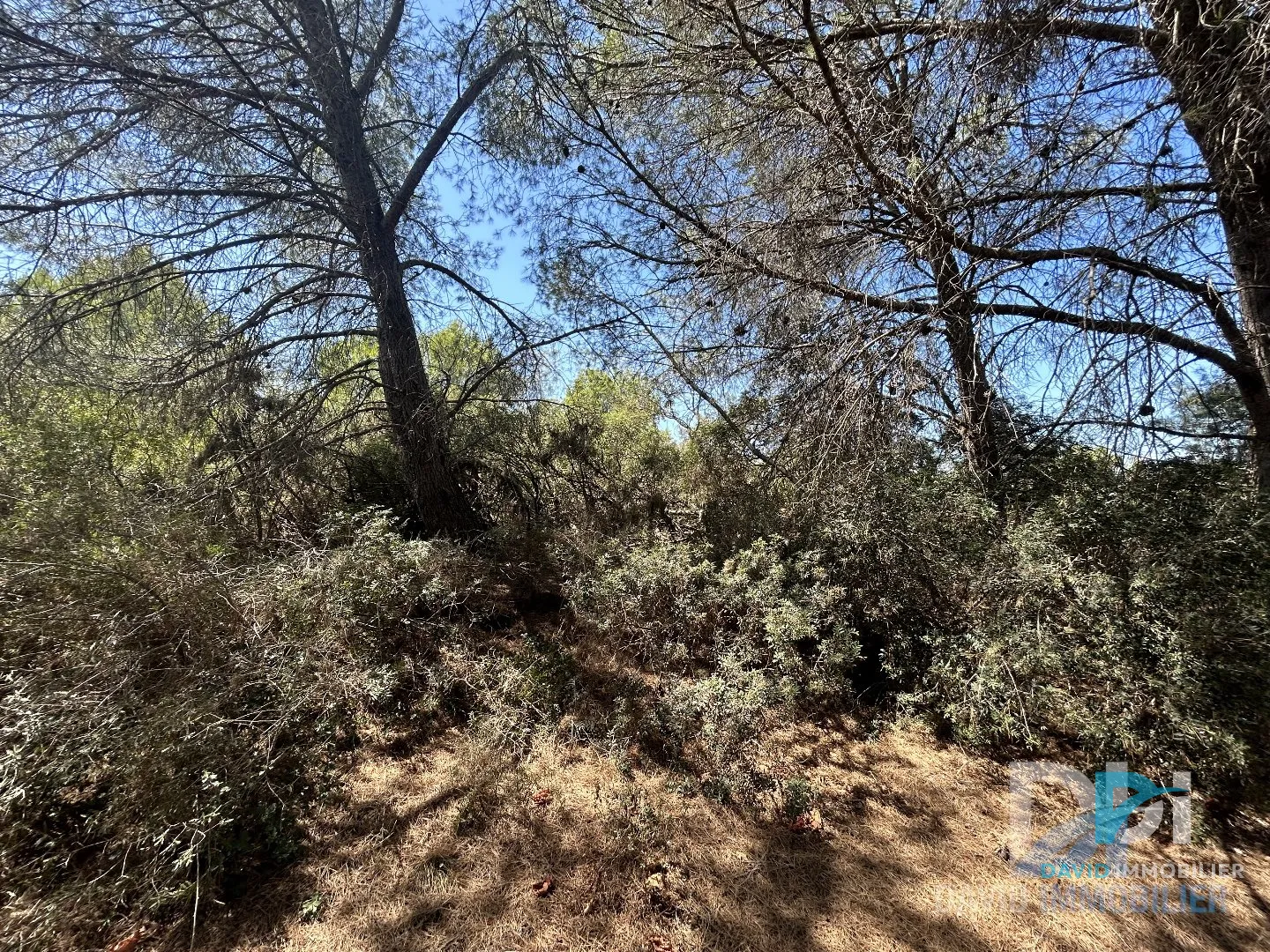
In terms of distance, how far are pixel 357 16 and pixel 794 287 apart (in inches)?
210

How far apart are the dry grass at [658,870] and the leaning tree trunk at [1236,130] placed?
2.52 m

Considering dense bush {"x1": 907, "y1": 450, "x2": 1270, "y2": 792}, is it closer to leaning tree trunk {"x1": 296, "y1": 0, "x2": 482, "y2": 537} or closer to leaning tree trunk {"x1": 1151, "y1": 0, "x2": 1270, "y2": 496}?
leaning tree trunk {"x1": 1151, "y1": 0, "x2": 1270, "y2": 496}

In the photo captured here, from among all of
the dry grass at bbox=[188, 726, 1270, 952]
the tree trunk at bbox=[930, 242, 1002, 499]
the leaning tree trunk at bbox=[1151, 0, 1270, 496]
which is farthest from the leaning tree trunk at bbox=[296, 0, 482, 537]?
the leaning tree trunk at bbox=[1151, 0, 1270, 496]

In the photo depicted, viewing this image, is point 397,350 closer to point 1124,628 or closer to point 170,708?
point 170,708

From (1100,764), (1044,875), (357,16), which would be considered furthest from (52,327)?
(1100,764)

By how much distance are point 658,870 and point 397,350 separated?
17.0 ft

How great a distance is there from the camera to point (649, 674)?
410 centimetres

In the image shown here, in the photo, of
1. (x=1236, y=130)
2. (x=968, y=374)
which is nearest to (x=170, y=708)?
(x=968, y=374)

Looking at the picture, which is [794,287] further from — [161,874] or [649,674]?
[161,874]

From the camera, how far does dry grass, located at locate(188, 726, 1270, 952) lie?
2.25 m

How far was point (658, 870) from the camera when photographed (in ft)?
8.43

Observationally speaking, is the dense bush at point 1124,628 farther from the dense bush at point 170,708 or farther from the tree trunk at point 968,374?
the dense bush at point 170,708
